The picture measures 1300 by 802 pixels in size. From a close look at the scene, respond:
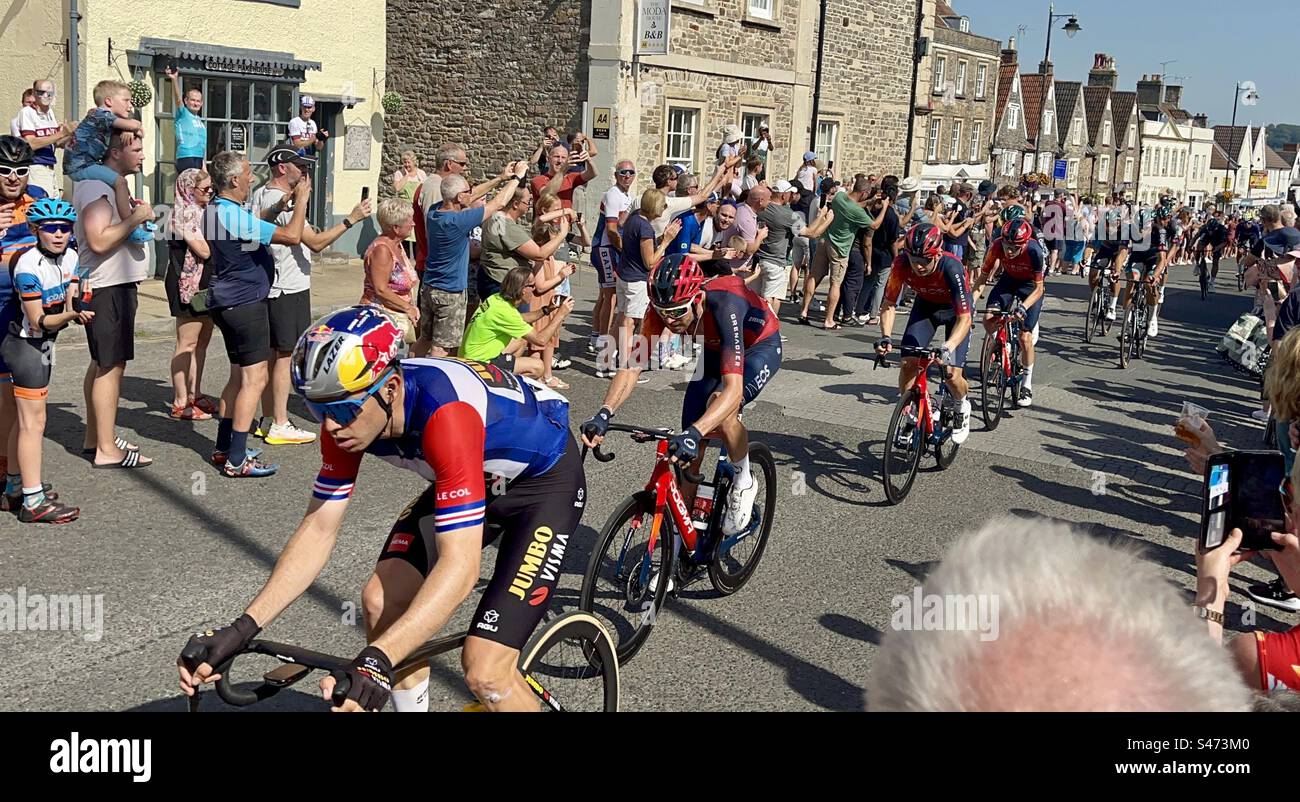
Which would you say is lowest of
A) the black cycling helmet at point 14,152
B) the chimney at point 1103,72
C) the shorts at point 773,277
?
the shorts at point 773,277

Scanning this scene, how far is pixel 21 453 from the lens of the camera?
6.54 metres

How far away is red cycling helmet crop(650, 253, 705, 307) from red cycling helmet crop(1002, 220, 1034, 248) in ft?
20.7

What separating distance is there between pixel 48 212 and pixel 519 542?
4.41 m

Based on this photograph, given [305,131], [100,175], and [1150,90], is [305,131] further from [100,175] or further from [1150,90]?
[1150,90]

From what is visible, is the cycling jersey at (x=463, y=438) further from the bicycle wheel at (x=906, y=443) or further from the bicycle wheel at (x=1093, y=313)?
the bicycle wheel at (x=1093, y=313)

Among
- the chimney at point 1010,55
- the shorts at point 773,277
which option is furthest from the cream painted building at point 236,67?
the chimney at point 1010,55

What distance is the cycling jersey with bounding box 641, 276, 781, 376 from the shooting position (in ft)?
19.7

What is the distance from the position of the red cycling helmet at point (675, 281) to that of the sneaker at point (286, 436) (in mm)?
3942

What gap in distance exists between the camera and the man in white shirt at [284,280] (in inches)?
326

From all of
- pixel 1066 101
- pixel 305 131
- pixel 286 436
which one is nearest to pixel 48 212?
pixel 286 436

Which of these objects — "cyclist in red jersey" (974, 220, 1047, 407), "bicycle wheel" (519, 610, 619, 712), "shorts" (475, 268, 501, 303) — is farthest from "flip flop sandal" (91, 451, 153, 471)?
"cyclist in red jersey" (974, 220, 1047, 407)
